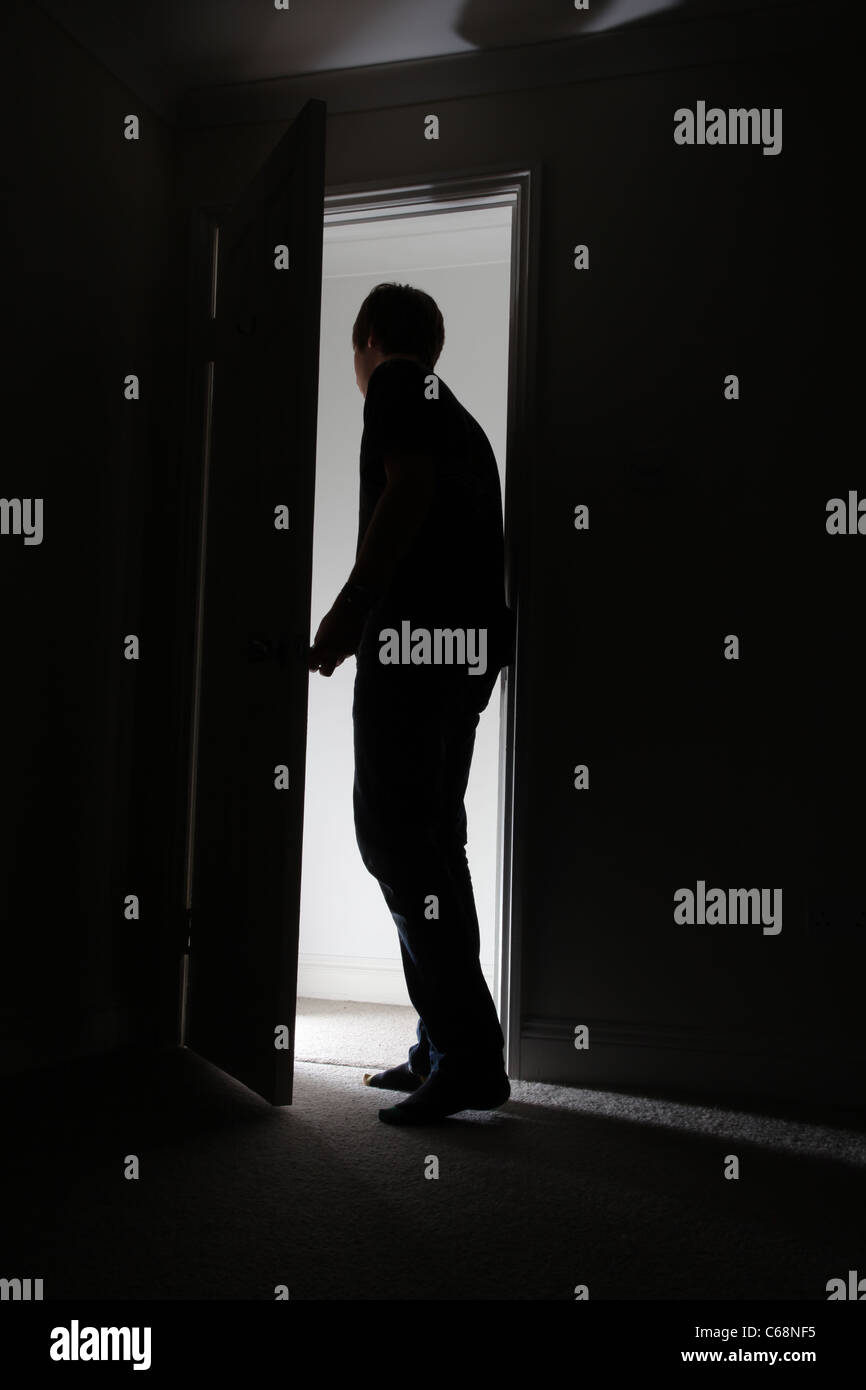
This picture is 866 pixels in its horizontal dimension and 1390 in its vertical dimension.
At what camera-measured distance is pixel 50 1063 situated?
89.7 inches

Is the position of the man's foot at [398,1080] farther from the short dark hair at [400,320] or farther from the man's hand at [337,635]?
the short dark hair at [400,320]

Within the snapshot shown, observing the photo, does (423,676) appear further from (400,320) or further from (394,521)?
(400,320)

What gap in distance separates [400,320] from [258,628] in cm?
63

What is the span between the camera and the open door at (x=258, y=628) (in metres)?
1.96

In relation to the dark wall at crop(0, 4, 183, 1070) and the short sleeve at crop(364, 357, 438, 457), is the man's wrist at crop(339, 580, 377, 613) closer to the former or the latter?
the short sleeve at crop(364, 357, 438, 457)

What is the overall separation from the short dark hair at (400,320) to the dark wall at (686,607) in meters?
0.40

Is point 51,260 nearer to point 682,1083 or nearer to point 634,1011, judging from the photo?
point 634,1011

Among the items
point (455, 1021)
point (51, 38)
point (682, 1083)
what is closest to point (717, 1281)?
point (455, 1021)

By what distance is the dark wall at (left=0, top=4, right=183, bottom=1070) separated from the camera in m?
2.23

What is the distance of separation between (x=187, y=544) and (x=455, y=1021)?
1.29 m

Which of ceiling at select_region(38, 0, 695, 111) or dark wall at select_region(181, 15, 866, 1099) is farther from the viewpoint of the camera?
ceiling at select_region(38, 0, 695, 111)

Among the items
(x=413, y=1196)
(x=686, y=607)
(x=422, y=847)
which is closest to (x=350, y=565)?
(x=686, y=607)

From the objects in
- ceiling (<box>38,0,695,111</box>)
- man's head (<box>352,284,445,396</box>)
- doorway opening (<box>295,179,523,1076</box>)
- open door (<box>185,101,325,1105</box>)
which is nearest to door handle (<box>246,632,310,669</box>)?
open door (<box>185,101,325,1105</box>)

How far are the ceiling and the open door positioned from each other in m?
0.38
